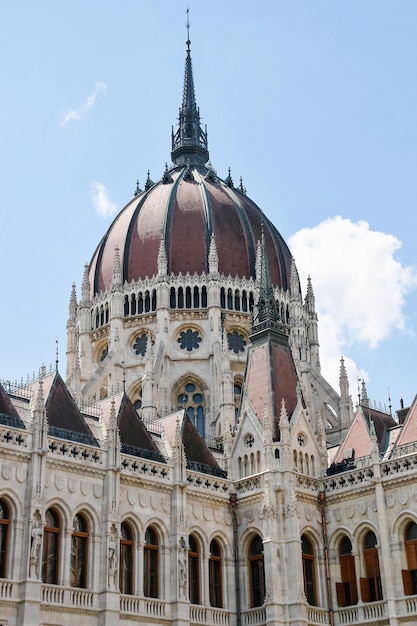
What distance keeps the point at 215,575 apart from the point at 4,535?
1029 centimetres

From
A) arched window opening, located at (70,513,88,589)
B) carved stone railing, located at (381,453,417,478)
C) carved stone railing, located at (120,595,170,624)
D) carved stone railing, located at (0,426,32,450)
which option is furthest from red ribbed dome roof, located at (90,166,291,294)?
carved stone railing, located at (120,595,170,624)

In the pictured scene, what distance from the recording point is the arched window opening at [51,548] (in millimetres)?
32062

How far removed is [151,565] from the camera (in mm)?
35594

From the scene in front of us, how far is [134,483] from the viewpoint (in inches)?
1403

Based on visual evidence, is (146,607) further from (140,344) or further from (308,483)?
(140,344)

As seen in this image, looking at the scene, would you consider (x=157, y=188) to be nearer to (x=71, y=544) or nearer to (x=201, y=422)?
(x=201, y=422)

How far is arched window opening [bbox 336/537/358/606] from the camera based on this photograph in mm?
37719

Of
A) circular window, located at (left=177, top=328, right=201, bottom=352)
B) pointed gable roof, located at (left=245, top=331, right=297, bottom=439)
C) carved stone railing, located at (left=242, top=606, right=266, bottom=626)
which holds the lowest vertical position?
carved stone railing, located at (left=242, top=606, right=266, bottom=626)

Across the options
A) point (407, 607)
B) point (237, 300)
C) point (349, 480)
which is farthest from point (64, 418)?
point (237, 300)

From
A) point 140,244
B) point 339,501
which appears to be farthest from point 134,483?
point 140,244

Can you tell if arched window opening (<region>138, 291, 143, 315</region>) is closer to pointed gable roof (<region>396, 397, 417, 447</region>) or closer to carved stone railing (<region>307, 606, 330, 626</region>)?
pointed gable roof (<region>396, 397, 417, 447</region>)

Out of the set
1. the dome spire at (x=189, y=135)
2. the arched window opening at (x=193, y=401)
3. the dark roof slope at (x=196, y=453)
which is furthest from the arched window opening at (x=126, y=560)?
the dome spire at (x=189, y=135)

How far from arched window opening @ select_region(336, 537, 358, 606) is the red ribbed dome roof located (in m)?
24.5

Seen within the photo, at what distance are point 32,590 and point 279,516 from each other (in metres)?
11.1
